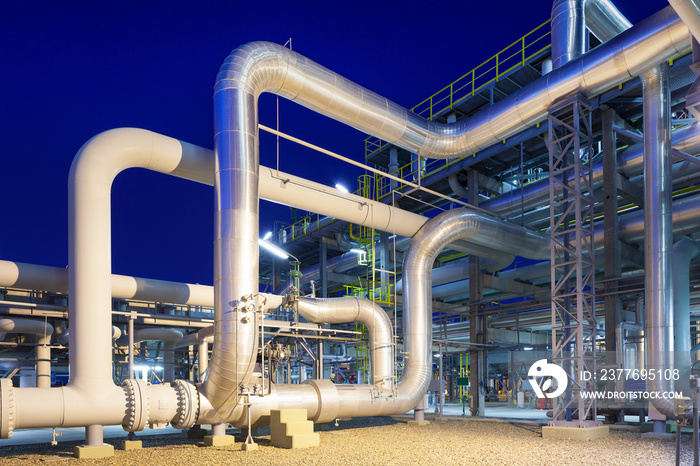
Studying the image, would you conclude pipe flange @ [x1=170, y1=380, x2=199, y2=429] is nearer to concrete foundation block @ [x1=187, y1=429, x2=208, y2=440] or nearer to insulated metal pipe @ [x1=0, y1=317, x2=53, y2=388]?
concrete foundation block @ [x1=187, y1=429, x2=208, y2=440]

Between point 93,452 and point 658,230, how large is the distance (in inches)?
536

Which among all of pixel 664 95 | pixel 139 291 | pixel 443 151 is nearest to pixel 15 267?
pixel 139 291

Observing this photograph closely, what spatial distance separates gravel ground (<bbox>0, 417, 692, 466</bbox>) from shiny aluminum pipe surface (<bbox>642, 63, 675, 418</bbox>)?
1.78m

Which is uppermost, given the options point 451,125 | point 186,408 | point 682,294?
point 451,125

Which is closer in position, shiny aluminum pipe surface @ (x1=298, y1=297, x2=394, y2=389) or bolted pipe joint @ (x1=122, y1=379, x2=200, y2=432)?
bolted pipe joint @ (x1=122, y1=379, x2=200, y2=432)

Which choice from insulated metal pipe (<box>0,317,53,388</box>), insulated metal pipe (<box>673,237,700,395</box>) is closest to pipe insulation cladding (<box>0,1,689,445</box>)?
insulated metal pipe (<box>673,237,700,395</box>)

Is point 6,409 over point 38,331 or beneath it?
beneath

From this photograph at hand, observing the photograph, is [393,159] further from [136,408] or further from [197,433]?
[136,408]

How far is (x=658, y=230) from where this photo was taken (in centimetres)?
1450

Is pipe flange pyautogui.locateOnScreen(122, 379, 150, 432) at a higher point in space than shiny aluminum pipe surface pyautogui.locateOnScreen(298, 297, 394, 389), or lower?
lower

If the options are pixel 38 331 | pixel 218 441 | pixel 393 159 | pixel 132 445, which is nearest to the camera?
pixel 132 445

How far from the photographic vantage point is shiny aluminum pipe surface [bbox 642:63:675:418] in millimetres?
13852

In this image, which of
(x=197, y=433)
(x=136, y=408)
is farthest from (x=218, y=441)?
(x=136, y=408)

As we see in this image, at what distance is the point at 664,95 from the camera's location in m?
15.1
